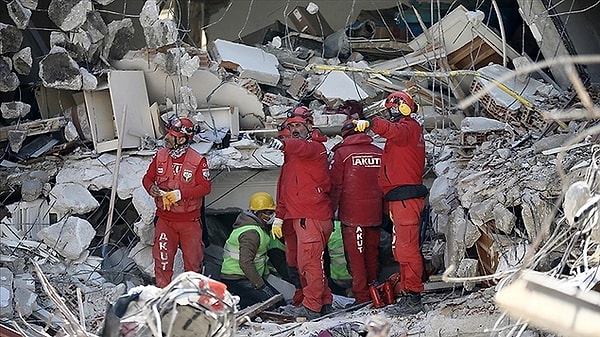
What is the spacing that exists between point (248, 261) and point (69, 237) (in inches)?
67.9

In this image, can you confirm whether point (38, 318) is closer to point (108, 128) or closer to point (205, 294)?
point (108, 128)

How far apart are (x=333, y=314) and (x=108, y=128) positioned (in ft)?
10.6

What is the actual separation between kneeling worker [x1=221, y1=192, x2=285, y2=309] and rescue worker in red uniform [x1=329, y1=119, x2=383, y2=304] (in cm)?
74

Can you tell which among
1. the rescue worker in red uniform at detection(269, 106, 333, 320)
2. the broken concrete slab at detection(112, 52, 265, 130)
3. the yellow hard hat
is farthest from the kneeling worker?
the broken concrete slab at detection(112, 52, 265, 130)

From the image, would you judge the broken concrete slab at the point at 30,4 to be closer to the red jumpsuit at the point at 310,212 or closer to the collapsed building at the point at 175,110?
the collapsed building at the point at 175,110

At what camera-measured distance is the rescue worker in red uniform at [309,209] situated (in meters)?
8.10

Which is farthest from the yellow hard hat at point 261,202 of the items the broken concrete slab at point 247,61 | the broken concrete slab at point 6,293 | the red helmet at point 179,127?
the broken concrete slab at point 6,293

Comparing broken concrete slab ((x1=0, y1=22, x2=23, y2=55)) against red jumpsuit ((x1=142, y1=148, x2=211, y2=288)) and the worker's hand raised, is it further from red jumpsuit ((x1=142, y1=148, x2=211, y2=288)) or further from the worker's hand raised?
the worker's hand raised

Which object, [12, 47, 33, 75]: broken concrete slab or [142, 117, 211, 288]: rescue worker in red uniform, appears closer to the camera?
[142, 117, 211, 288]: rescue worker in red uniform

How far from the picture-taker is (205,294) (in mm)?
3664

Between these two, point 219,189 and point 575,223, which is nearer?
point 575,223

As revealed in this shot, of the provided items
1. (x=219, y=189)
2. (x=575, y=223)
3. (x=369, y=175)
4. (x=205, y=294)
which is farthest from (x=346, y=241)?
(x=205, y=294)

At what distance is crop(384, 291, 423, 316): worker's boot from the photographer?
779cm

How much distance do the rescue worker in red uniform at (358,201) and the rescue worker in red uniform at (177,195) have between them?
112 cm
